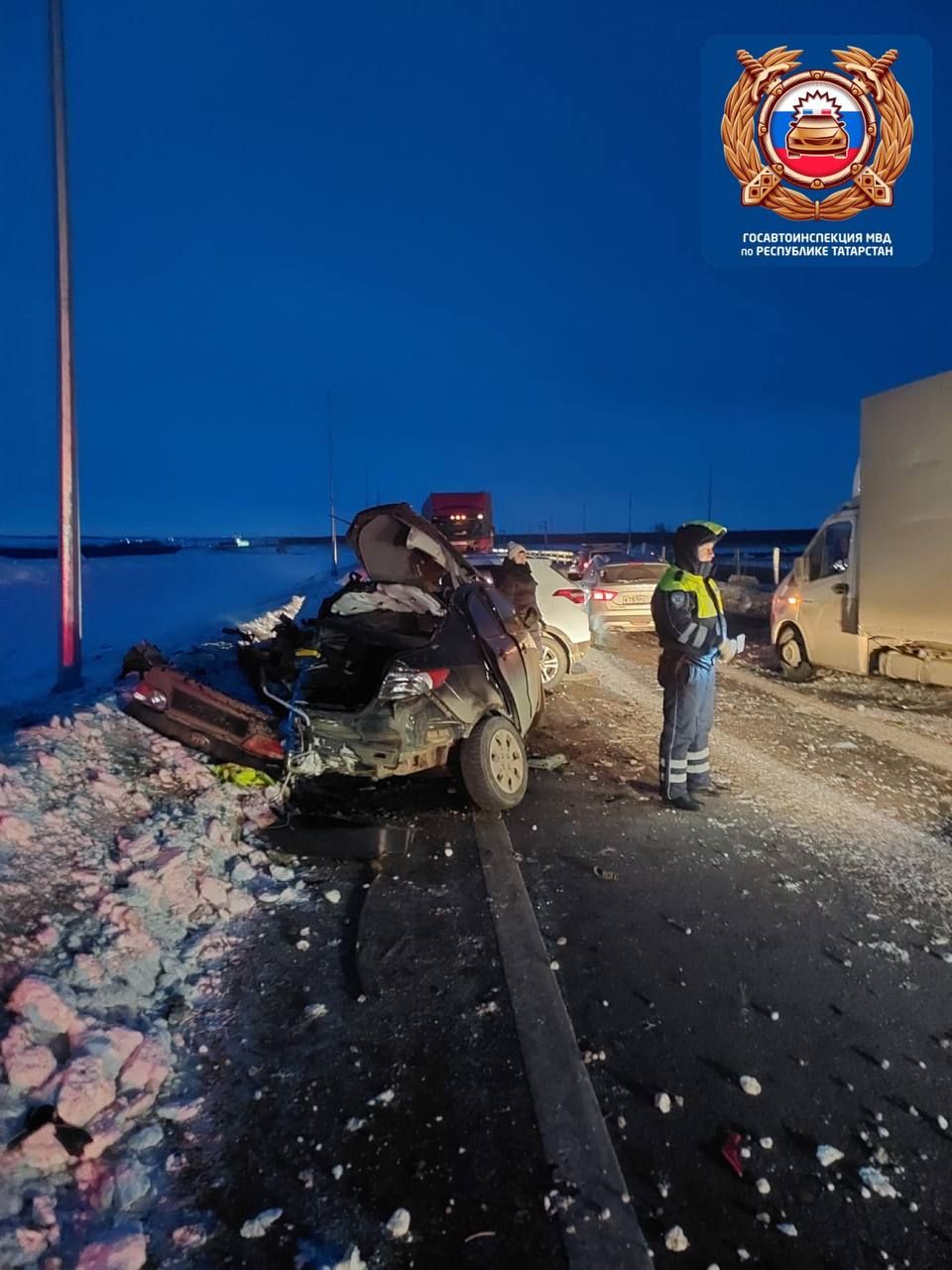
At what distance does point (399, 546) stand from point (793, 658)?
6.83 metres

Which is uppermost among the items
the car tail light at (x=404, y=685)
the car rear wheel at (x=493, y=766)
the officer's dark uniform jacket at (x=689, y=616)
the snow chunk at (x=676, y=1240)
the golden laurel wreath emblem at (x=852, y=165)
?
the golden laurel wreath emblem at (x=852, y=165)

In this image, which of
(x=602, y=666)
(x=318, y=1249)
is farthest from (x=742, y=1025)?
(x=602, y=666)

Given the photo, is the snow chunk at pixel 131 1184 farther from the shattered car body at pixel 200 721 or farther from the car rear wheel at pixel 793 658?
the car rear wheel at pixel 793 658

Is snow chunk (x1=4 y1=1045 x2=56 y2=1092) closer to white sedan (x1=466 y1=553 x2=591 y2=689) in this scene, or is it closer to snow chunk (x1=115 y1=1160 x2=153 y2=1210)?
snow chunk (x1=115 y1=1160 x2=153 y2=1210)

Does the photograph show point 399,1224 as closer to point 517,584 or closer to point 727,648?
point 727,648

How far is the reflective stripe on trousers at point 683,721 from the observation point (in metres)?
5.42

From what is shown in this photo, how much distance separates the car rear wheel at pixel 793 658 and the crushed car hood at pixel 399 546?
6236 mm

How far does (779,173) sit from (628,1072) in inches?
599

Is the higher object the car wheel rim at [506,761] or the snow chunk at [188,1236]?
the car wheel rim at [506,761]

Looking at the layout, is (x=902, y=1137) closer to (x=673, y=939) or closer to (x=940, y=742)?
(x=673, y=939)

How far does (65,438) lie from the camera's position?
7.87 m

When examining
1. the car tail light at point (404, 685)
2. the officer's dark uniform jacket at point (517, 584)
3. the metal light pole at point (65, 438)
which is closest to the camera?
the car tail light at point (404, 685)

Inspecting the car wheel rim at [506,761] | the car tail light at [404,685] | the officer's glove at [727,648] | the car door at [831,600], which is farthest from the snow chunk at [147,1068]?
the car door at [831,600]

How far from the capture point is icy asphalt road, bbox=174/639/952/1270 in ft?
7.00
